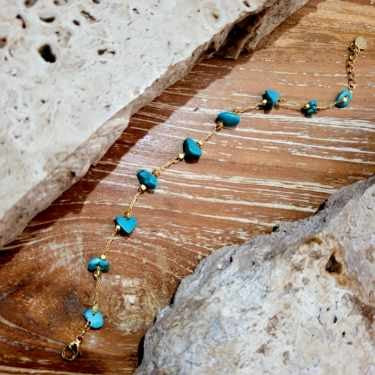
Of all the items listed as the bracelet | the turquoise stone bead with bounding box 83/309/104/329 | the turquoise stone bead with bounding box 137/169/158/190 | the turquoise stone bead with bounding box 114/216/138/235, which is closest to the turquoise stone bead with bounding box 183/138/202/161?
the bracelet

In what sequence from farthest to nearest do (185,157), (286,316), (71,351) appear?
(185,157)
(71,351)
(286,316)

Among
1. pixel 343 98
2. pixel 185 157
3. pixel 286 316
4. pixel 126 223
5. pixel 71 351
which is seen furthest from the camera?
pixel 343 98

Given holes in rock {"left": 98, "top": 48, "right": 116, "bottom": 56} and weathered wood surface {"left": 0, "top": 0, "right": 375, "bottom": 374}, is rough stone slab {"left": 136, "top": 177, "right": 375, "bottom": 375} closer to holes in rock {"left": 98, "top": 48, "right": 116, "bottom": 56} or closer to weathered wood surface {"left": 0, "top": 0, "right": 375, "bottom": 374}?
weathered wood surface {"left": 0, "top": 0, "right": 375, "bottom": 374}

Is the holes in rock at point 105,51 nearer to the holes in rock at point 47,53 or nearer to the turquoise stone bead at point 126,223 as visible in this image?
the holes in rock at point 47,53

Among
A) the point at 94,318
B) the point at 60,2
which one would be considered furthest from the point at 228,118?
the point at 94,318

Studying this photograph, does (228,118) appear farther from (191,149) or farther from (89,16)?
(89,16)

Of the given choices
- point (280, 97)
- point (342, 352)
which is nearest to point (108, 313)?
point (342, 352)
